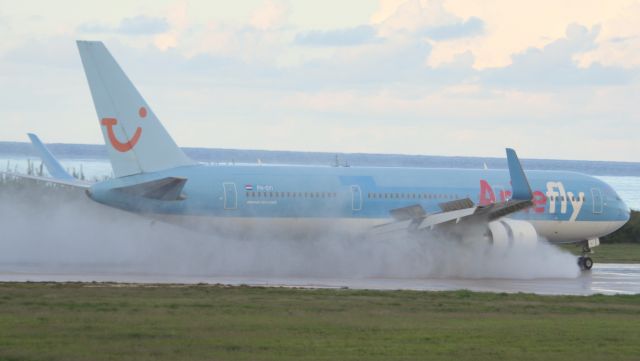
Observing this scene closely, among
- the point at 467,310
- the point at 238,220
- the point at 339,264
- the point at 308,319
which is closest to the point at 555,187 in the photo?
the point at 339,264

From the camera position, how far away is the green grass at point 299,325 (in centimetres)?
1549

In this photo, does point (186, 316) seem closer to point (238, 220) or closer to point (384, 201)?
point (238, 220)

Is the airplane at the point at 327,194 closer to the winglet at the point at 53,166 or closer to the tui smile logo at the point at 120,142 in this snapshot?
the tui smile logo at the point at 120,142

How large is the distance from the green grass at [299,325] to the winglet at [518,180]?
842cm

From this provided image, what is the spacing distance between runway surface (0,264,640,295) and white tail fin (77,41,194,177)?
10.0ft

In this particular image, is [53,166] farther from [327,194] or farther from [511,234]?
[511,234]

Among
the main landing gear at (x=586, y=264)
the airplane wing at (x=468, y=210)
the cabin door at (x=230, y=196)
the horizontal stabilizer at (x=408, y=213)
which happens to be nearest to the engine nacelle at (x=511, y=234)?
the airplane wing at (x=468, y=210)

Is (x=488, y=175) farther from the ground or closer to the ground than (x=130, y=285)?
farther from the ground

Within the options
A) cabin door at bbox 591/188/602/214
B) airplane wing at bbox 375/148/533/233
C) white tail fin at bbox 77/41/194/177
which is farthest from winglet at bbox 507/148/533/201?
white tail fin at bbox 77/41/194/177

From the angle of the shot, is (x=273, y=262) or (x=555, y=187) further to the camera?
(x=555, y=187)

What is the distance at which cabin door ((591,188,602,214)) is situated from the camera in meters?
38.6

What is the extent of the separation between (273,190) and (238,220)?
1444 mm

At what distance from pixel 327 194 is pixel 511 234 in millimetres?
5663

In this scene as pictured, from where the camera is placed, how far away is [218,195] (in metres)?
32.5
